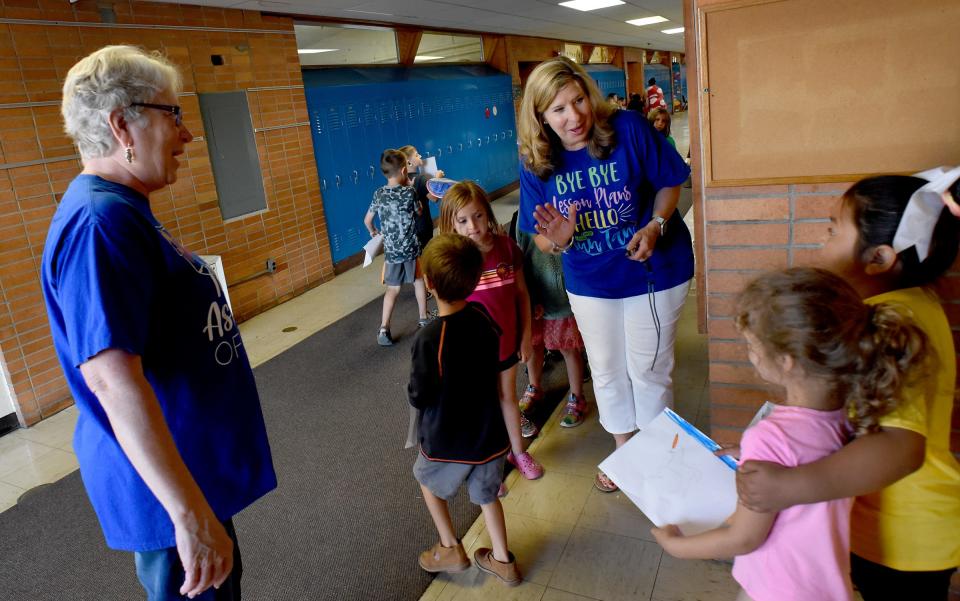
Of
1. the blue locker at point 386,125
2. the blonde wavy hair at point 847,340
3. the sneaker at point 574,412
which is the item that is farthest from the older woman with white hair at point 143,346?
the blue locker at point 386,125

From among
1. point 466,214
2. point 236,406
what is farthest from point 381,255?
point 236,406

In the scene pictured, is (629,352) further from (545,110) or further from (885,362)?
(885,362)

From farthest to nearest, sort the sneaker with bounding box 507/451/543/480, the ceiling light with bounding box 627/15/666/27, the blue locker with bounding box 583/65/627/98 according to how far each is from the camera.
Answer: the blue locker with bounding box 583/65/627/98 < the ceiling light with bounding box 627/15/666/27 < the sneaker with bounding box 507/451/543/480

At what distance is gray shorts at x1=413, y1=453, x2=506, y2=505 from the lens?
1928mm

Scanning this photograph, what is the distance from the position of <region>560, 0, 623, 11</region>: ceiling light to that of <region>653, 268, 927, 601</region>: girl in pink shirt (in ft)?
24.1

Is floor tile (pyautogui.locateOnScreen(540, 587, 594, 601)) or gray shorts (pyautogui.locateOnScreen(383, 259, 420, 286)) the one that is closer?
floor tile (pyautogui.locateOnScreen(540, 587, 594, 601))

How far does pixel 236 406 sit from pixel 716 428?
1508mm

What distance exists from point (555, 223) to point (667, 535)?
1.02 m

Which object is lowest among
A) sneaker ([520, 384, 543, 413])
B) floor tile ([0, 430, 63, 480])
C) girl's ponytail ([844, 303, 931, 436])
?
floor tile ([0, 430, 63, 480])

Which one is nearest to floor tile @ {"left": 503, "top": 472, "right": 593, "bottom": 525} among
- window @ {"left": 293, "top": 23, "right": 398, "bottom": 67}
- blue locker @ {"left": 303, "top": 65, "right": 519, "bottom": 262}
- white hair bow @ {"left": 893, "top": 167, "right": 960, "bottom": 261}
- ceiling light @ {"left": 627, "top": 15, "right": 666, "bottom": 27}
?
white hair bow @ {"left": 893, "top": 167, "right": 960, "bottom": 261}

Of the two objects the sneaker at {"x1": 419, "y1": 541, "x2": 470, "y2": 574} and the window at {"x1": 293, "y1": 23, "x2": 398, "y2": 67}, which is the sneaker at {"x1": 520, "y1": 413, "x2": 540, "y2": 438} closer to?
the sneaker at {"x1": 419, "y1": 541, "x2": 470, "y2": 574}

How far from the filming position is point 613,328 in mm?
2166

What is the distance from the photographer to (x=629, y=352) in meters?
2.19

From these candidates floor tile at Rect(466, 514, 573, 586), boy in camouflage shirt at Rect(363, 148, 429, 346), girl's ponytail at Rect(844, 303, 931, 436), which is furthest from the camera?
boy in camouflage shirt at Rect(363, 148, 429, 346)
